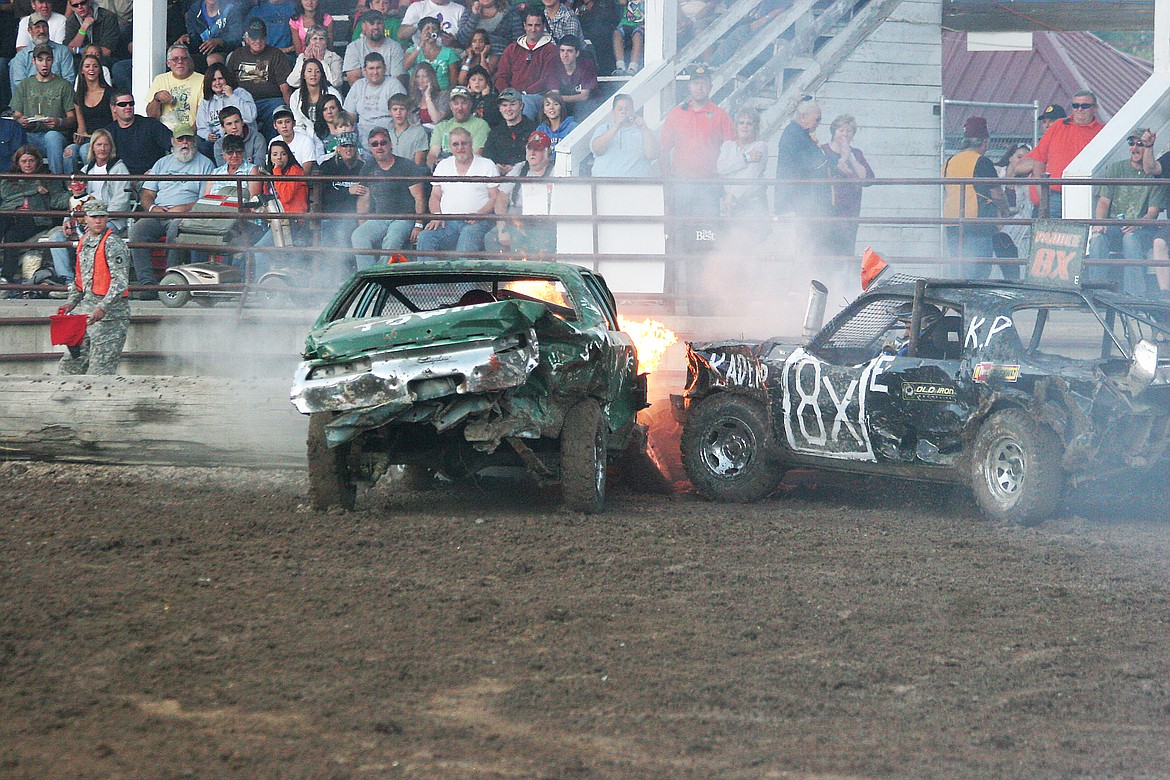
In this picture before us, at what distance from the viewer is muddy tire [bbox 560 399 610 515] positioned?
8250mm

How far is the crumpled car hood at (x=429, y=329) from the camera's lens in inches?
303

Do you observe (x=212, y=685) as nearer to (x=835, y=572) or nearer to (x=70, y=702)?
(x=70, y=702)

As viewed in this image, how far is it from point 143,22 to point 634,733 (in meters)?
14.4

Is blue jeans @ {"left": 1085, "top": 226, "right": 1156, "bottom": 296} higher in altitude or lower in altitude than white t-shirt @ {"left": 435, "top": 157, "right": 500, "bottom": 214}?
lower

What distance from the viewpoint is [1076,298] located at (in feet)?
27.2

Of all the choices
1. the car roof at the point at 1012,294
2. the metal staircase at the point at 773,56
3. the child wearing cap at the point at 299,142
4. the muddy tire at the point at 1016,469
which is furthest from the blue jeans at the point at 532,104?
the muddy tire at the point at 1016,469

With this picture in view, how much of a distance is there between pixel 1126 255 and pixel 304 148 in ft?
27.7

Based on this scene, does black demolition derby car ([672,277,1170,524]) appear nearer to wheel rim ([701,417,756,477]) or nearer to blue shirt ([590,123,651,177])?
wheel rim ([701,417,756,477])

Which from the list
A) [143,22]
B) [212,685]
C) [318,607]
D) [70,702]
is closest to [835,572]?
[318,607]

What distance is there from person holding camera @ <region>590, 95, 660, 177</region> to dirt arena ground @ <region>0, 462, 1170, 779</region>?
6.55 m

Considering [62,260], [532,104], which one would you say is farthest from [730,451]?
[62,260]

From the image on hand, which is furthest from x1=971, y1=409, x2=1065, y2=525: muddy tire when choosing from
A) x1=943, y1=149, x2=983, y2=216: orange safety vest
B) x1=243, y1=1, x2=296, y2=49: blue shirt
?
x1=243, y1=1, x2=296, y2=49: blue shirt

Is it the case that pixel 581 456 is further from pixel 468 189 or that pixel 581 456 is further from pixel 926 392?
pixel 468 189

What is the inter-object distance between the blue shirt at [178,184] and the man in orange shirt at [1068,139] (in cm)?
880
